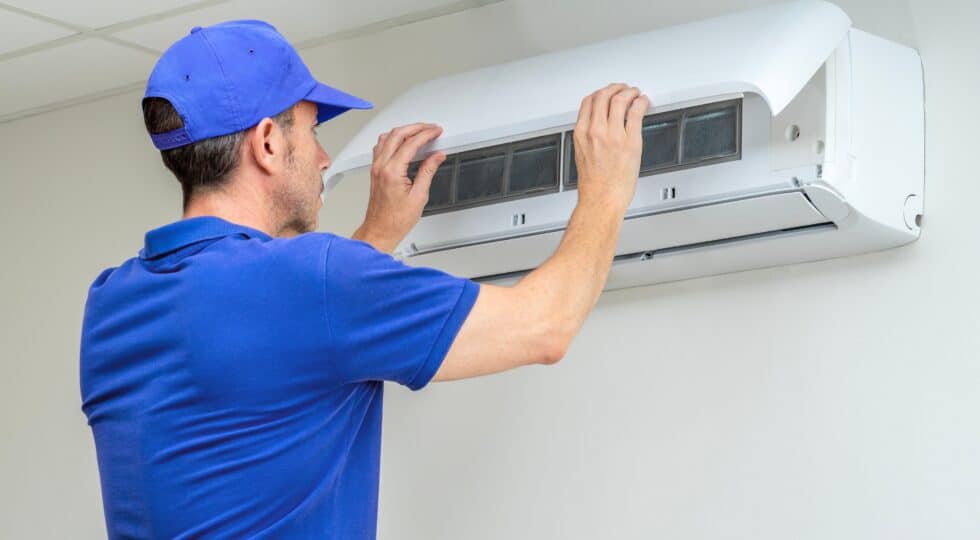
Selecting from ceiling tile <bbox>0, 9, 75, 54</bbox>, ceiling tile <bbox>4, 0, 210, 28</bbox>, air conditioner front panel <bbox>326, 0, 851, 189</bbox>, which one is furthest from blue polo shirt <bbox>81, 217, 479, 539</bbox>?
ceiling tile <bbox>0, 9, 75, 54</bbox>

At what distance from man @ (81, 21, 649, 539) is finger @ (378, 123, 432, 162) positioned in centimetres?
36

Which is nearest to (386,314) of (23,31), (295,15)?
(295,15)

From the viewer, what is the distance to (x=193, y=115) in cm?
141

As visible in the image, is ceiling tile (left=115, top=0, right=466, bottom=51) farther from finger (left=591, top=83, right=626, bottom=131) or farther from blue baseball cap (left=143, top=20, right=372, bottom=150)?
blue baseball cap (left=143, top=20, right=372, bottom=150)

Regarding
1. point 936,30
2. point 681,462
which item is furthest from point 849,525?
point 936,30

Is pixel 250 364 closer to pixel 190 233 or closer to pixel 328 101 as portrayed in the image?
pixel 190 233

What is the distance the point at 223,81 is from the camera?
1.42 metres

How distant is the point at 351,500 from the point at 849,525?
0.81 m

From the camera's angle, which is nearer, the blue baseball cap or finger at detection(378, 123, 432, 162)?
the blue baseball cap

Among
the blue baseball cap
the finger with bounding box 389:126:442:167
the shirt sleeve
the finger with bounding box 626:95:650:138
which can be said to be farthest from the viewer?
the finger with bounding box 389:126:442:167

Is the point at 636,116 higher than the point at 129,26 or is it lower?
lower

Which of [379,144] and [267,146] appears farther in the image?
[379,144]

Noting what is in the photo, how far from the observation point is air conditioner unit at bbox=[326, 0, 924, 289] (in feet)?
5.49

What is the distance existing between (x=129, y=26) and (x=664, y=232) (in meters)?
1.15
